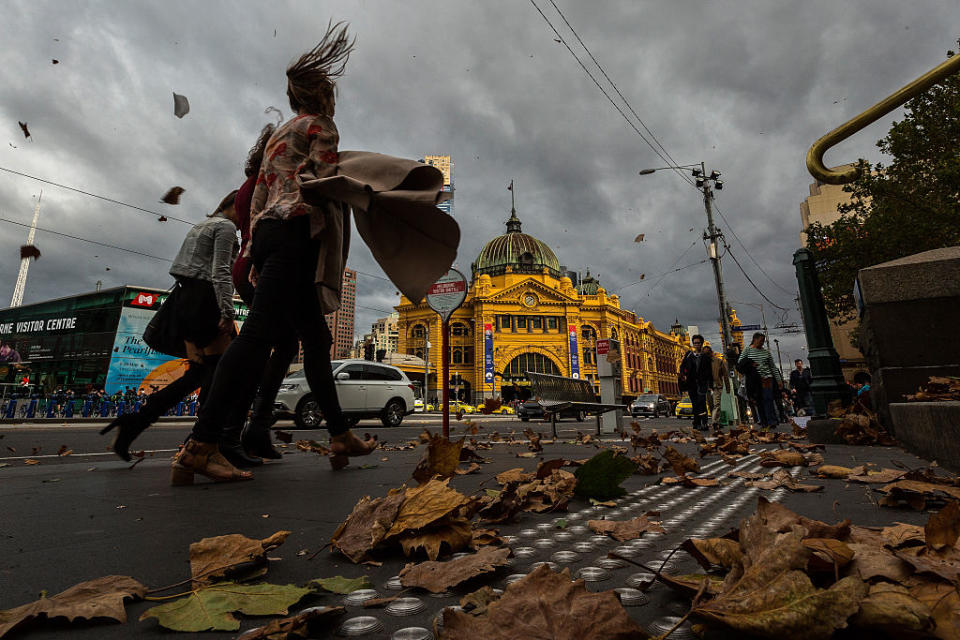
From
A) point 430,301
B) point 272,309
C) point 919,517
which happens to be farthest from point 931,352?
point 272,309

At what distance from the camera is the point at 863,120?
4.67ft

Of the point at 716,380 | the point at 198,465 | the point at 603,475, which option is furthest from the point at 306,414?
the point at 603,475

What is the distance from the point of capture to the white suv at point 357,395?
10891 millimetres

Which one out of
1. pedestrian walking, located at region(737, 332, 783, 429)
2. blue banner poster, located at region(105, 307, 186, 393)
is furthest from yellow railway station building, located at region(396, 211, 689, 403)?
pedestrian walking, located at region(737, 332, 783, 429)

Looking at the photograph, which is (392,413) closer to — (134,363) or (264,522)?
(264,522)

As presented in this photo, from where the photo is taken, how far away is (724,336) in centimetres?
1962

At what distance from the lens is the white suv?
10.9 meters

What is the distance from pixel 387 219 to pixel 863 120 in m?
1.95

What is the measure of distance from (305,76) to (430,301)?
254 cm

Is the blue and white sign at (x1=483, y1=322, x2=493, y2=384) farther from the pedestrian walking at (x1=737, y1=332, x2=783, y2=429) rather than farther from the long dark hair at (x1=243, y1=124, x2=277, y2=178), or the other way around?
the long dark hair at (x1=243, y1=124, x2=277, y2=178)

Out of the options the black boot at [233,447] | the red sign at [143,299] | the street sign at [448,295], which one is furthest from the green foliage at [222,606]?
the red sign at [143,299]

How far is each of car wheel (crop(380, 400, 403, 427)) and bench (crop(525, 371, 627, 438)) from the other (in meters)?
6.01

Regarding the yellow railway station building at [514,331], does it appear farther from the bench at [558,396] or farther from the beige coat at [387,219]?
the beige coat at [387,219]

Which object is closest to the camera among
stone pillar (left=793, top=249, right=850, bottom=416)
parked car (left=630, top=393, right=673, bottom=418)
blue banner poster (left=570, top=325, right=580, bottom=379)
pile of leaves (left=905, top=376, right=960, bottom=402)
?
pile of leaves (left=905, top=376, right=960, bottom=402)
